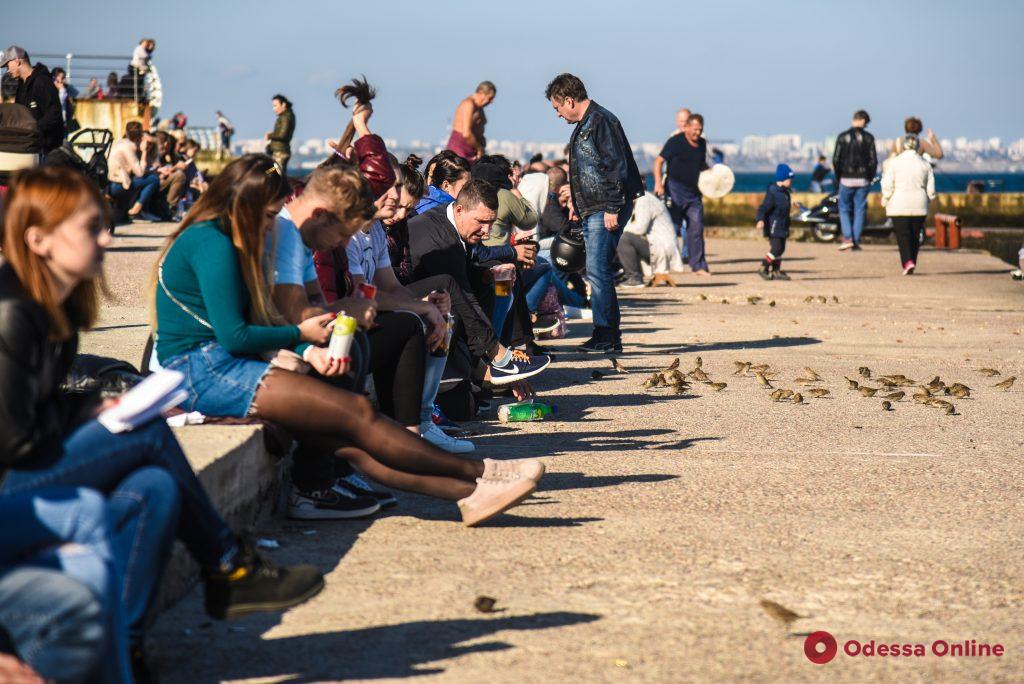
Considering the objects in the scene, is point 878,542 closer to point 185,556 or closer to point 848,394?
point 185,556

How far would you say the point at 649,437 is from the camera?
6730 mm

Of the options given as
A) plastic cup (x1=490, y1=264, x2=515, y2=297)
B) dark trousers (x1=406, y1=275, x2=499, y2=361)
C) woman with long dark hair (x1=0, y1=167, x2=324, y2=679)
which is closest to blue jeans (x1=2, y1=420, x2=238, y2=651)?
woman with long dark hair (x1=0, y1=167, x2=324, y2=679)

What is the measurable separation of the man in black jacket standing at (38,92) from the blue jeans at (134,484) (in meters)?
9.69

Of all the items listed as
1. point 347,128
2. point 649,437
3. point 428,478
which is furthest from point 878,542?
point 347,128

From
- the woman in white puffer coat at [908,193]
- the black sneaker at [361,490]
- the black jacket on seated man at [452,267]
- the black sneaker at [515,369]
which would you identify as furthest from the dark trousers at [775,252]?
the black sneaker at [361,490]

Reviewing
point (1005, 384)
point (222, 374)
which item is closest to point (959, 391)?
point (1005, 384)

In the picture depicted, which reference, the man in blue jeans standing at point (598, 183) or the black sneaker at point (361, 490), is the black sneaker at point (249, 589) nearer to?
the black sneaker at point (361, 490)

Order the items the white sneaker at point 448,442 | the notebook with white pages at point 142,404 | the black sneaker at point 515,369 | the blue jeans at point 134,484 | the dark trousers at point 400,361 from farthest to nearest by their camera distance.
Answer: the black sneaker at point 515,369 < the white sneaker at point 448,442 < the dark trousers at point 400,361 < the notebook with white pages at point 142,404 < the blue jeans at point 134,484

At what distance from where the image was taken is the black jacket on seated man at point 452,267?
714 centimetres

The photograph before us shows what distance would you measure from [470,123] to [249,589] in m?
10.6

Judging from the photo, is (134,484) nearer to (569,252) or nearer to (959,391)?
(959,391)

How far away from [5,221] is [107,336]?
5.25m

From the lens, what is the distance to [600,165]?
10.1 m

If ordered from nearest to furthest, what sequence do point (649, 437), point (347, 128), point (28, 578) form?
point (28, 578)
point (649, 437)
point (347, 128)
